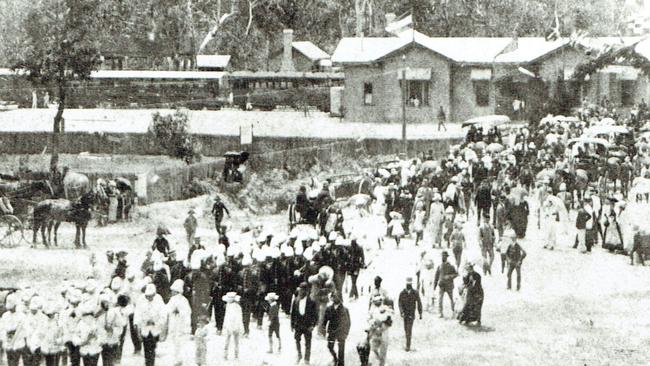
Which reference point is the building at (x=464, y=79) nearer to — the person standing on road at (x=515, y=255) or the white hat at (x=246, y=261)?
the person standing on road at (x=515, y=255)

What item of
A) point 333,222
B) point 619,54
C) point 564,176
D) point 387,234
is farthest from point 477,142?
point 619,54

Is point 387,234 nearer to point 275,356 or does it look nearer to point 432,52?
point 275,356

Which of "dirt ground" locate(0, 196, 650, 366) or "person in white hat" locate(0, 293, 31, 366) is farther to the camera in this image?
"dirt ground" locate(0, 196, 650, 366)

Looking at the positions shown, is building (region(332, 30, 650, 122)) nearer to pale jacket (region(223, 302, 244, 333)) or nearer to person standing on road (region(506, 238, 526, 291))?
person standing on road (region(506, 238, 526, 291))

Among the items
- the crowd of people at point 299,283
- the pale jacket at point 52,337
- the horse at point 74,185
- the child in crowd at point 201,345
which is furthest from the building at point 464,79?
the pale jacket at point 52,337

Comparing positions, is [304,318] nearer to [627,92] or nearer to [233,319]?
[233,319]

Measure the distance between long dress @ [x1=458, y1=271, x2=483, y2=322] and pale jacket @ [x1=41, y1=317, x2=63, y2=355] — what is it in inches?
292

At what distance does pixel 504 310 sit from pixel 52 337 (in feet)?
29.9

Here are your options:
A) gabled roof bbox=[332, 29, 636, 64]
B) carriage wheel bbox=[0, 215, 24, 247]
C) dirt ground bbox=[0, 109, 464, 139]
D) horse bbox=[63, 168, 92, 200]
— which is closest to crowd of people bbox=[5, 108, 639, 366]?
carriage wheel bbox=[0, 215, 24, 247]

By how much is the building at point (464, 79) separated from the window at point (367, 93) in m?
0.06

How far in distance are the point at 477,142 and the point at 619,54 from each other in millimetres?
30599

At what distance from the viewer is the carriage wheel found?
24.2 meters

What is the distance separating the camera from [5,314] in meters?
13.6

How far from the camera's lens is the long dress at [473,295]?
16953 millimetres
